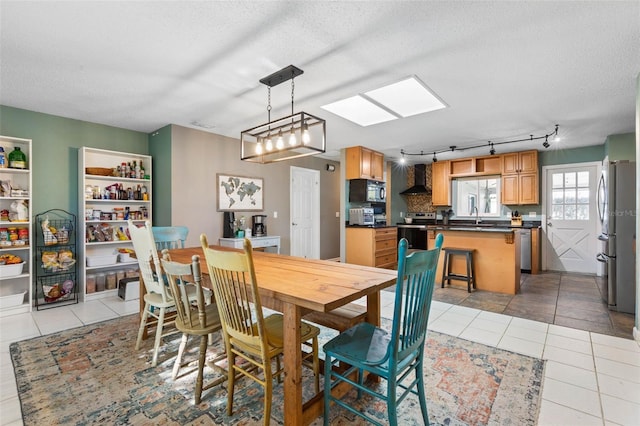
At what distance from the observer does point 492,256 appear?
4.36 meters

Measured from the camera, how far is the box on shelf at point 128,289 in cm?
390

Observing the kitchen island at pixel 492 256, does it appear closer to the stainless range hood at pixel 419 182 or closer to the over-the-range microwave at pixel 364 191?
the over-the-range microwave at pixel 364 191

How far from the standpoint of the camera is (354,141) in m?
5.21

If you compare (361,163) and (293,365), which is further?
(361,163)

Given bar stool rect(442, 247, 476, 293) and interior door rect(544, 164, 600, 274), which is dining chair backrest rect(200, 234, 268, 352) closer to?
bar stool rect(442, 247, 476, 293)

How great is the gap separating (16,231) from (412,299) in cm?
454

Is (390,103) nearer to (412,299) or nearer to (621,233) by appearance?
(412,299)

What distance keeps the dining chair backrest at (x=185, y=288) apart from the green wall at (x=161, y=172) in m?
2.52

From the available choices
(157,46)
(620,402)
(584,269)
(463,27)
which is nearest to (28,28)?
(157,46)

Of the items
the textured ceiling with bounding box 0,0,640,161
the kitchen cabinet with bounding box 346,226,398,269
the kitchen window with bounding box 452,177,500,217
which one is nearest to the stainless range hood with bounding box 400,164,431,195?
the kitchen window with bounding box 452,177,500,217

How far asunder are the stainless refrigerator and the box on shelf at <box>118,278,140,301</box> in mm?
5907

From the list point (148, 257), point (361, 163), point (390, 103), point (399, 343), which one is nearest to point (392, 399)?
point (399, 343)

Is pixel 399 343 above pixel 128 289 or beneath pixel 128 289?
above

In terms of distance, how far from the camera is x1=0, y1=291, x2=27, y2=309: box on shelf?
3.34 metres
